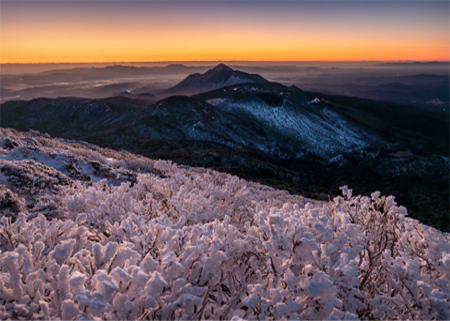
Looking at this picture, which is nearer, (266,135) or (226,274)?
(226,274)

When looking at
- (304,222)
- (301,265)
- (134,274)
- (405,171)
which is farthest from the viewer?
(405,171)

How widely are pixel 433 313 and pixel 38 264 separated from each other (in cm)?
369

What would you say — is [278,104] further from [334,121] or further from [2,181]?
[2,181]

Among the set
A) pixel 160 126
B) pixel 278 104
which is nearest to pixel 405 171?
pixel 278 104

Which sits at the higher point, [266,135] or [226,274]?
[226,274]

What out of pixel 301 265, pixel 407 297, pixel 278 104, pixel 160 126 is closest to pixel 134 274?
pixel 301 265

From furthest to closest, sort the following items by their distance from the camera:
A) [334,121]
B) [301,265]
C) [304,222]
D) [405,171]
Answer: [334,121] < [405,171] < [304,222] < [301,265]

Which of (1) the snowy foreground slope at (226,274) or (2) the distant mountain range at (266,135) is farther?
(2) the distant mountain range at (266,135)

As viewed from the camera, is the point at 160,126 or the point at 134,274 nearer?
the point at 134,274

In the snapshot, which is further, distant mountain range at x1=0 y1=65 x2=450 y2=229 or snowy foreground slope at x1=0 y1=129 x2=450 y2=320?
distant mountain range at x1=0 y1=65 x2=450 y2=229

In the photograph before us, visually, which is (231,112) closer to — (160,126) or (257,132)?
(257,132)

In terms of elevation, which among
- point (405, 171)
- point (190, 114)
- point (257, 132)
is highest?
point (190, 114)

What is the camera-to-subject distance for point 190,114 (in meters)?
122

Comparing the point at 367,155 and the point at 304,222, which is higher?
the point at 304,222
